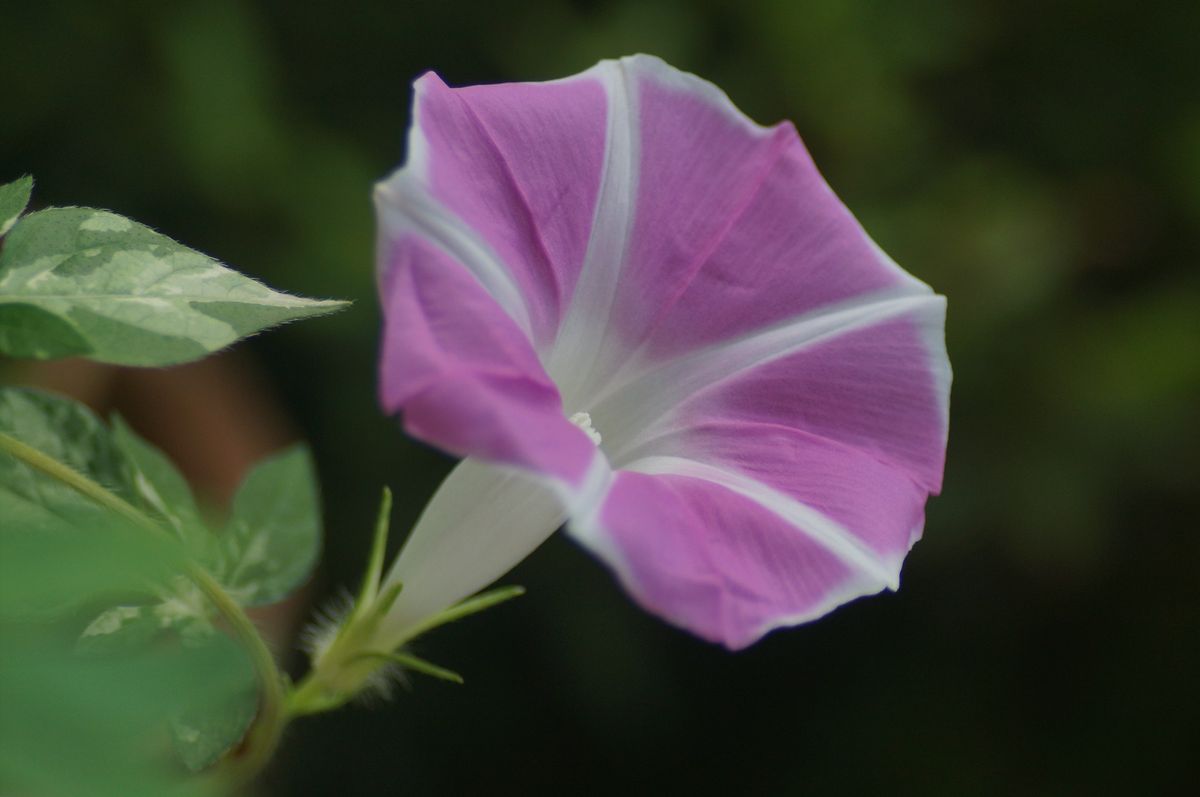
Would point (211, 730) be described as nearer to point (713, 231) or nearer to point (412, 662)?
point (412, 662)

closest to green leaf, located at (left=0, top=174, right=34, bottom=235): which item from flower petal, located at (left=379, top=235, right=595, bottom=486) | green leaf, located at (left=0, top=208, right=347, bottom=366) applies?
green leaf, located at (left=0, top=208, right=347, bottom=366)

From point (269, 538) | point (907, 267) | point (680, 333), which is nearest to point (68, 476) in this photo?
Result: point (269, 538)

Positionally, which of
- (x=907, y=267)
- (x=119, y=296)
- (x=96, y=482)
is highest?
(x=119, y=296)

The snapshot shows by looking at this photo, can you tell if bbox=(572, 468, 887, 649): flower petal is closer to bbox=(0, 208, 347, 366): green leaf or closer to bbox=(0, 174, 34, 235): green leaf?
bbox=(0, 208, 347, 366): green leaf

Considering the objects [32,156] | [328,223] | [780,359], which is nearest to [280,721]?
[780,359]

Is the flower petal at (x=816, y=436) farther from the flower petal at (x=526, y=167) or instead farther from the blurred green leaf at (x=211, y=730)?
the blurred green leaf at (x=211, y=730)

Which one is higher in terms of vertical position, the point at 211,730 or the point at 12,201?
the point at 12,201

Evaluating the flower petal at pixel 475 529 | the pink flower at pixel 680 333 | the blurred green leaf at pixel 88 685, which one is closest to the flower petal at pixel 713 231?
the pink flower at pixel 680 333
